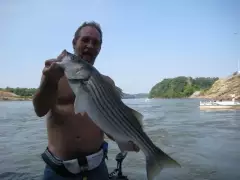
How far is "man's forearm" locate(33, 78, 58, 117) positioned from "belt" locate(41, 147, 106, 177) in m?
0.73

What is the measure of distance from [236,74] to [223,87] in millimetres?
8780

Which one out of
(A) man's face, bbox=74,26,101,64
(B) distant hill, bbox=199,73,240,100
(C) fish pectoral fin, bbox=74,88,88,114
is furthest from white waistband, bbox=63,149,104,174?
(B) distant hill, bbox=199,73,240,100

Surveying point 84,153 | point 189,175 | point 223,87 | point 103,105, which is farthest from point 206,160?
point 223,87

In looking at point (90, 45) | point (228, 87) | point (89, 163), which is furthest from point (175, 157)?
point (228, 87)

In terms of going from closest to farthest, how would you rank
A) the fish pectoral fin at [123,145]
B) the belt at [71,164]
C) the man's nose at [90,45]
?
the fish pectoral fin at [123,145] → the belt at [71,164] → the man's nose at [90,45]

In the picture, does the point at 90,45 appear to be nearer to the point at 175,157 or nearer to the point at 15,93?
the point at 175,157

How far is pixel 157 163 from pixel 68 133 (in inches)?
53.1

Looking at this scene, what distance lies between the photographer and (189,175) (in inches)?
435

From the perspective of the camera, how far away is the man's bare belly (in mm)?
3863

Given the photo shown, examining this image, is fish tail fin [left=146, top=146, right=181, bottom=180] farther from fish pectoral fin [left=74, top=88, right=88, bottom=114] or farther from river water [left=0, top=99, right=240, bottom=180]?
river water [left=0, top=99, right=240, bottom=180]

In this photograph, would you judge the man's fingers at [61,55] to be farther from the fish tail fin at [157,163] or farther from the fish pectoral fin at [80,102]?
the fish tail fin at [157,163]

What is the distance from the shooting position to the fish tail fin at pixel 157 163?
10.6ft

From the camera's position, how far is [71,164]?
3.84 meters

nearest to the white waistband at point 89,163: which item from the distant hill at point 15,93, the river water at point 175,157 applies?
the river water at point 175,157
